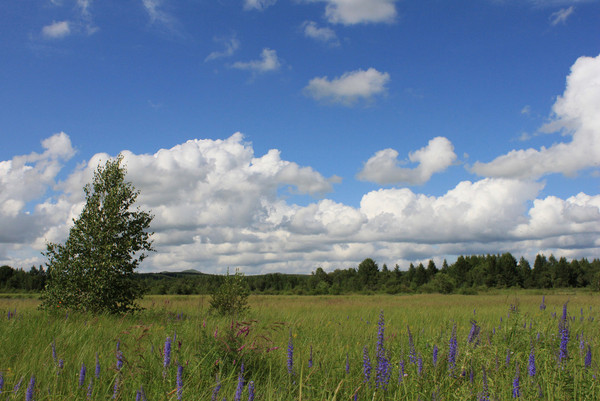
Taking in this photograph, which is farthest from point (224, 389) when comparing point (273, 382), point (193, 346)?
point (193, 346)

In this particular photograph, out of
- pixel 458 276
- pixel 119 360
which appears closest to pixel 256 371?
pixel 119 360

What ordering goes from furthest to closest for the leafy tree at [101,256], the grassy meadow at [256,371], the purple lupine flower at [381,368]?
the leafy tree at [101,256], the purple lupine flower at [381,368], the grassy meadow at [256,371]

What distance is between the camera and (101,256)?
38.6 ft

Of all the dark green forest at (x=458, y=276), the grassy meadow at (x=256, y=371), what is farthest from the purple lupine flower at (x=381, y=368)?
the dark green forest at (x=458, y=276)

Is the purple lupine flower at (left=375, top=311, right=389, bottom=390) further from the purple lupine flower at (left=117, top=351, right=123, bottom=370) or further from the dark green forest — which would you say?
the dark green forest

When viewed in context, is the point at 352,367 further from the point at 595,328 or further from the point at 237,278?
the point at 237,278

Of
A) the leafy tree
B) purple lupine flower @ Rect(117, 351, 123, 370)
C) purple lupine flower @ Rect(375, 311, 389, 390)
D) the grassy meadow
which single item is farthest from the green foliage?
purple lupine flower @ Rect(375, 311, 389, 390)

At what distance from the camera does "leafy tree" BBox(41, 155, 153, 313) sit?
1143 cm

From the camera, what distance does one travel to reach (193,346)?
5582 mm

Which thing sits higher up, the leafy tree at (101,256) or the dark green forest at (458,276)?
the leafy tree at (101,256)

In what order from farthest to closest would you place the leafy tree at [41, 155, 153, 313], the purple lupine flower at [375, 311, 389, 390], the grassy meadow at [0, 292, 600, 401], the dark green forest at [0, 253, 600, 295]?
the dark green forest at [0, 253, 600, 295] → the leafy tree at [41, 155, 153, 313] → the purple lupine flower at [375, 311, 389, 390] → the grassy meadow at [0, 292, 600, 401]

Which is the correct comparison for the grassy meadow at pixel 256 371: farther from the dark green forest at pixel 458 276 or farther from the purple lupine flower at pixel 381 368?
the dark green forest at pixel 458 276

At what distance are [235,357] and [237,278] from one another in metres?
9.92

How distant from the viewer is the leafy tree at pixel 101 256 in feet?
37.5
